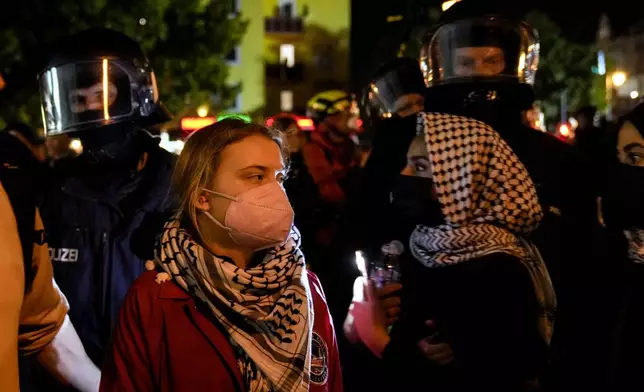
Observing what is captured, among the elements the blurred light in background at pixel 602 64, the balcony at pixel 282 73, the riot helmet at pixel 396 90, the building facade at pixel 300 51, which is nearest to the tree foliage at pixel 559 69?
the blurred light in background at pixel 602 64

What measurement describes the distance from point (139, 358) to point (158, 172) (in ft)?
5.55

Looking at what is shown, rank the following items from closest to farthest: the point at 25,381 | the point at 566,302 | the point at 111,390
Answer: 1. the point at 111,390
2. the point at 25,381
3. the point at 566,302

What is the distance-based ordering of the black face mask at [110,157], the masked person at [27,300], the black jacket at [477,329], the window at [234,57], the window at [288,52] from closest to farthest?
1. the masked person at [27,300]
2. the black jacket at [477,329]
3. the black face mask at [110,157]
4. the window at [234,57]
5. the window at [288,52]

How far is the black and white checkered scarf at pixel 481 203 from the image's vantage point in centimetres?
284

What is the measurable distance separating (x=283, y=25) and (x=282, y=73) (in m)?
3.25

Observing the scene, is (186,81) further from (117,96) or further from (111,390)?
(111,390)

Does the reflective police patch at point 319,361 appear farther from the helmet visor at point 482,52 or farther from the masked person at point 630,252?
the helmet visor at point 482,52

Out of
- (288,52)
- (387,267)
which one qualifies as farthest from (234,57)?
(387,267)

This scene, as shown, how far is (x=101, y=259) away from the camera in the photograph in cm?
362

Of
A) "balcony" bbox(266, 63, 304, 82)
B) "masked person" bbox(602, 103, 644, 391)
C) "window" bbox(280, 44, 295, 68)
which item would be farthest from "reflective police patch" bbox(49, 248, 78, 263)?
"window" bbox(280, 44, 295, 68)

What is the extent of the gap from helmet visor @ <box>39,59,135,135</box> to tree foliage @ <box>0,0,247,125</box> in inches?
567

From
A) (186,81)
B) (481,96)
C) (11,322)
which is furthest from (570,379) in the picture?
(186,81)

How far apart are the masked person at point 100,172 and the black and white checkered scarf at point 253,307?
1.18 m

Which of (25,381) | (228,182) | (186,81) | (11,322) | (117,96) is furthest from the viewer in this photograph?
(186,81)
